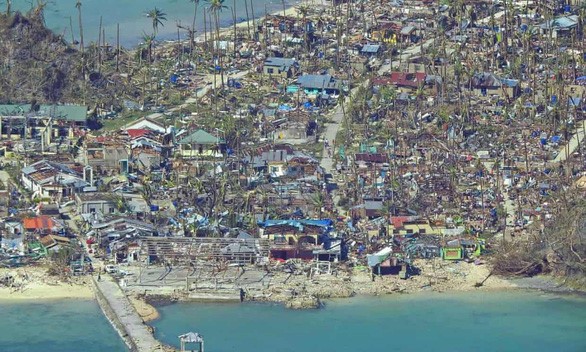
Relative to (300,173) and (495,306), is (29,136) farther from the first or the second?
(495,306)

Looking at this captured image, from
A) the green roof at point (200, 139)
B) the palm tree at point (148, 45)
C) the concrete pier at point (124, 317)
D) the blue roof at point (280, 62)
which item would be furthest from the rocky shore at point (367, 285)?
the palm tree at point (148, 45)

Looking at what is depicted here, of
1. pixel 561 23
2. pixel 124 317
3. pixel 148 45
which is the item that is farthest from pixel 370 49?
pixel 124 317

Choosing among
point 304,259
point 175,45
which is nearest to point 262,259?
point 304,259

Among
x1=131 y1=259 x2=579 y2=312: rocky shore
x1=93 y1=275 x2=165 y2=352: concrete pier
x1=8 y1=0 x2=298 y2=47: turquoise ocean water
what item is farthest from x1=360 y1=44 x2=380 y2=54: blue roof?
x1=93 y1=275 x2=165 y2=352: concrete pier

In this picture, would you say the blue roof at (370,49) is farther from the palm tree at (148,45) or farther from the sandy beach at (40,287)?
the sandy beach at (40,287)

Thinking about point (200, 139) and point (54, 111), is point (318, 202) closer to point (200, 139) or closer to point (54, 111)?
point (200, 139)
